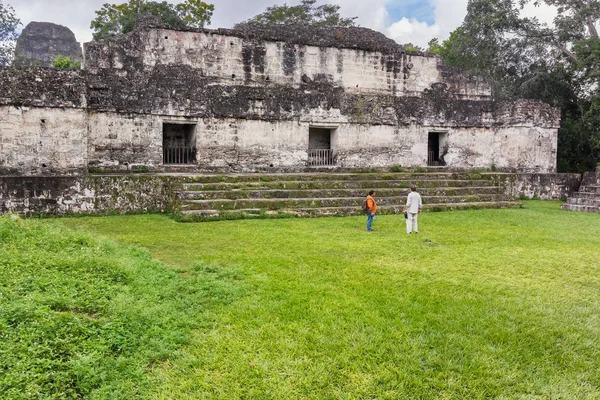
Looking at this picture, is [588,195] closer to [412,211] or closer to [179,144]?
[412,211]

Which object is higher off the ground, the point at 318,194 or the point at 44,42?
the point at 44,42

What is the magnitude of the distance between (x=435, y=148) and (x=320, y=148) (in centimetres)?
457

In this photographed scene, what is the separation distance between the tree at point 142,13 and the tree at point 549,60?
15.1 metres

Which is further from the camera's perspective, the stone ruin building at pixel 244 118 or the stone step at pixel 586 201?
the stone step at pixel 586 201

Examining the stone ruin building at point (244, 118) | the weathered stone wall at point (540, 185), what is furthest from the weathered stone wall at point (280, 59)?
the weathered stone wall at point (540, 185)

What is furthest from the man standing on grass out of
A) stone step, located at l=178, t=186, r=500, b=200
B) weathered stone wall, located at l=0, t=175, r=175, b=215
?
weathered stone wall, located at l=0, t=175, r=175, b=215

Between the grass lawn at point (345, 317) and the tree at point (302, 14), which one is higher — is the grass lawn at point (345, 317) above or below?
below

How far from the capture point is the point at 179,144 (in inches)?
547

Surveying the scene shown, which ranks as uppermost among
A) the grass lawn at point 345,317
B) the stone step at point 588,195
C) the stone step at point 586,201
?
the stone step at point 588,195

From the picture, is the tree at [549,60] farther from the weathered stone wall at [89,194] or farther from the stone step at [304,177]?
the weathered stone wall at [89,194]

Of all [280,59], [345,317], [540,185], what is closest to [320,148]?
[280,59]

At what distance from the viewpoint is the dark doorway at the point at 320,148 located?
1445 cm

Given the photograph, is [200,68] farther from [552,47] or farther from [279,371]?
[552,47]

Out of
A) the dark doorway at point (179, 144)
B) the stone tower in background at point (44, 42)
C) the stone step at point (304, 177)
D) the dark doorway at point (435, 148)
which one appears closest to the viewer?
Result: the stone step at point (304, 177)
